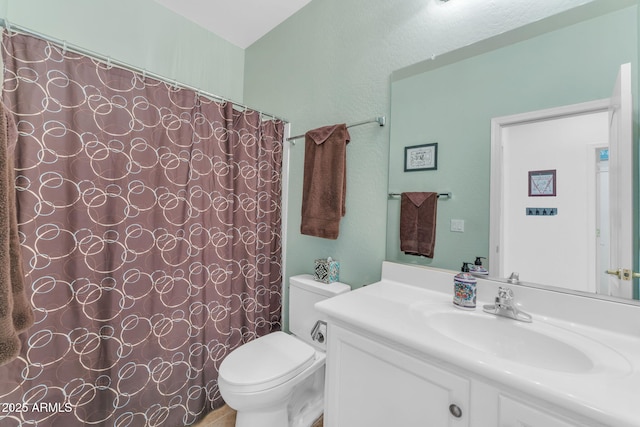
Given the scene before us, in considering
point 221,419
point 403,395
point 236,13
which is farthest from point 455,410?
point 236,13

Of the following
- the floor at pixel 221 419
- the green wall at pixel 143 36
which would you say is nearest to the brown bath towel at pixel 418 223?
the floor at pixel 221 419

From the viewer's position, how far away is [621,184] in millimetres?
845

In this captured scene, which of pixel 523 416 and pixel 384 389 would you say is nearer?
pixel 523 416

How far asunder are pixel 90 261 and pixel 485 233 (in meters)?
1.67

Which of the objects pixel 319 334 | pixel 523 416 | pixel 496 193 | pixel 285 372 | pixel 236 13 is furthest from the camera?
pixel 236 13

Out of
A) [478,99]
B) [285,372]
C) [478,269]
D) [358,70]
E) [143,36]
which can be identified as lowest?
[285,372]

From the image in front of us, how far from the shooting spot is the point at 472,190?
1.13 metres

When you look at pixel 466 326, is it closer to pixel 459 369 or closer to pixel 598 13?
pixel 459 369

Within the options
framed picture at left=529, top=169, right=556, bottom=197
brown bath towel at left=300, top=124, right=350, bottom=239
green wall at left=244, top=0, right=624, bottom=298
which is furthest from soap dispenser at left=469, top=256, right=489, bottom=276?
brown bath towel at left=300, top=124, right=350, bottom=239

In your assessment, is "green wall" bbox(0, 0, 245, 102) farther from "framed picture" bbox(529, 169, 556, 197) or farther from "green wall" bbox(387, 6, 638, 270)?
"framed picture" bbox(529, 169, 556, 197)

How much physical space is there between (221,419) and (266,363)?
0.57 m

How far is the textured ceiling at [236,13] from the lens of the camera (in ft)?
5.88

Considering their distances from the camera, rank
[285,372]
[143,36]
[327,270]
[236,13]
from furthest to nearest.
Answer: [236,13] → [143,36] → [327,270] → [285,372]

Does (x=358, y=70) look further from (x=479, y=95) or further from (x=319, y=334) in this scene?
(x=319, y=334)
